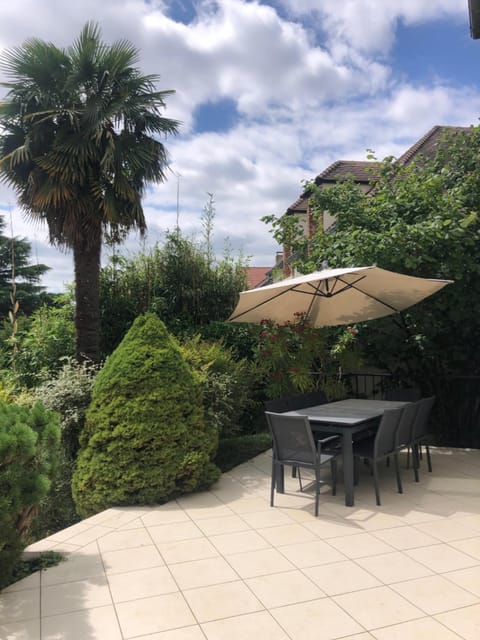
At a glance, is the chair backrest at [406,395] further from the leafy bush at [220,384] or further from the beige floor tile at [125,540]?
the beige floor tile at [125,540]

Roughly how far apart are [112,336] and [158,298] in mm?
1169

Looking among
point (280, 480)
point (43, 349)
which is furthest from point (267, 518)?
point (43, 349)

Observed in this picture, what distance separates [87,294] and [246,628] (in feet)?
20.6

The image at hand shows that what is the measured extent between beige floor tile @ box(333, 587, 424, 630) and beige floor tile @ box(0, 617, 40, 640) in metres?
1.75

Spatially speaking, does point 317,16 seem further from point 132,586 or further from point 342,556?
point 132,586

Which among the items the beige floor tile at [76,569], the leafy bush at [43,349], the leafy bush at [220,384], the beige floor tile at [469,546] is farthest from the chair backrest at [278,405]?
the leafy bush at [43,349]

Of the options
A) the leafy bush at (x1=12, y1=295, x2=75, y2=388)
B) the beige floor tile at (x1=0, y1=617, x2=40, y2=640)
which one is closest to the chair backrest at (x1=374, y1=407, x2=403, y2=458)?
the beige floor tile at (x1=0, y1=617, x2=40, y2=640)

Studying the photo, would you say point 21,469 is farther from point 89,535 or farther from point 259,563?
point 259,563

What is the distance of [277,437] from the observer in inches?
187

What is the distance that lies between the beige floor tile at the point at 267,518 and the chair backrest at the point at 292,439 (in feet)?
1.60

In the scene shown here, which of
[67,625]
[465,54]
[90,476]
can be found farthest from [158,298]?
[67,625]

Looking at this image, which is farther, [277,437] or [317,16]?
[317,16]

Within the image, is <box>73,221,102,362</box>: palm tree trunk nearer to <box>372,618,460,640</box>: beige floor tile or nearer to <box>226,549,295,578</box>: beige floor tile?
<box>226,549,295,578</box>: beige floor tile

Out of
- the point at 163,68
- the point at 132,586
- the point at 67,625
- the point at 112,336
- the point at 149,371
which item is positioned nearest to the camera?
the point at 67,625
